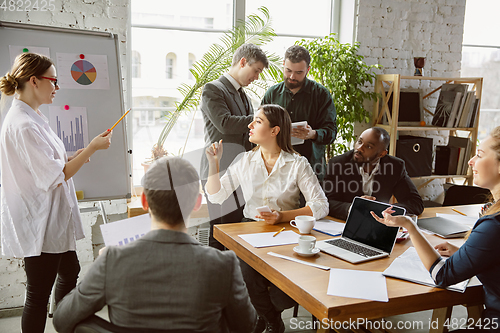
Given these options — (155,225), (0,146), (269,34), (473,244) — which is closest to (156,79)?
(269,34)

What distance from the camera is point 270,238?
5.98 ft

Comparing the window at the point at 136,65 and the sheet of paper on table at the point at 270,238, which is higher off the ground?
the window at the point at 136,65

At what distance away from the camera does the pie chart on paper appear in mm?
2393

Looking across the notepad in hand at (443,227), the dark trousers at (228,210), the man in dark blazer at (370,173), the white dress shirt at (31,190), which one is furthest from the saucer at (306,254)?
the dark trousers at (228,210)

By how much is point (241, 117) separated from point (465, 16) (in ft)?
10.0

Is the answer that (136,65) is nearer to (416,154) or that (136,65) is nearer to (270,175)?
(270,175)

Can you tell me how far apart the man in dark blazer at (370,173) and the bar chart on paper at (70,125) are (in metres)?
1.45

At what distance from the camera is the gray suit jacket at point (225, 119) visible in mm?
2600

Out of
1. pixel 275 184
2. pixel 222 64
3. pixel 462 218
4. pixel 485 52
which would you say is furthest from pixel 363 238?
pixel 485 52

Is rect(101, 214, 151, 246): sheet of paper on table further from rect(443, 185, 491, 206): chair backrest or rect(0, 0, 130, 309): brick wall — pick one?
rect(443, 185, 491, 206): chair backrest

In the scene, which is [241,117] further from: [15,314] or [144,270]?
[15,314]

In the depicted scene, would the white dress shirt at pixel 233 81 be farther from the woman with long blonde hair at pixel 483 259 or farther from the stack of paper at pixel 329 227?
the woman with long blonde hair at pixel 483 259

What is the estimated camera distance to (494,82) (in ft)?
14.8

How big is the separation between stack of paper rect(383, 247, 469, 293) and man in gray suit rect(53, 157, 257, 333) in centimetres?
62
